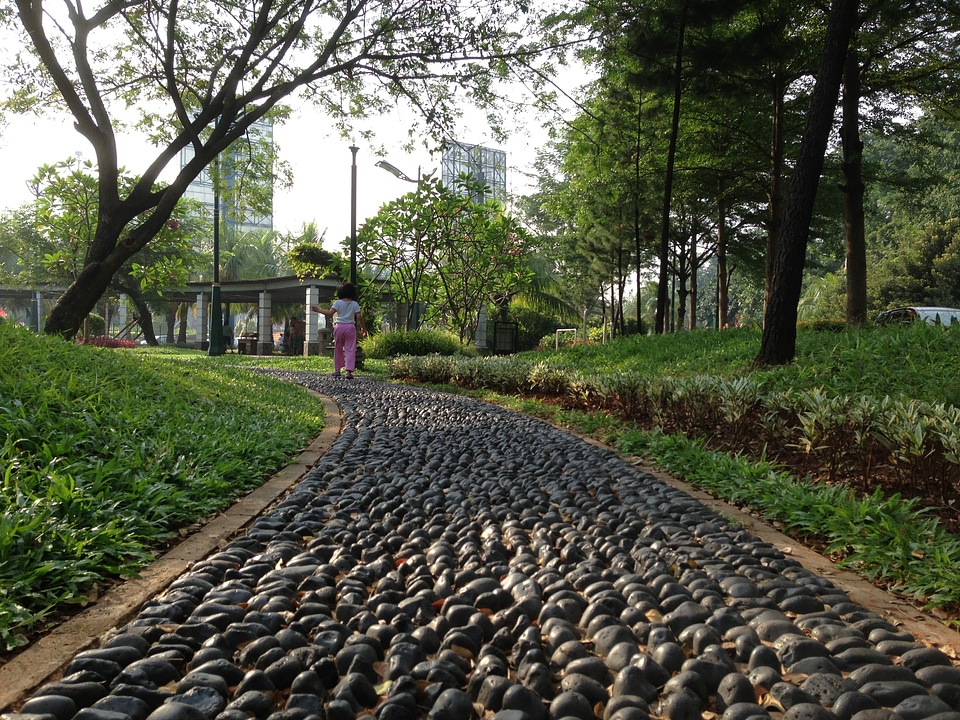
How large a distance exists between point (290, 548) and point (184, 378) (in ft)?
15.7

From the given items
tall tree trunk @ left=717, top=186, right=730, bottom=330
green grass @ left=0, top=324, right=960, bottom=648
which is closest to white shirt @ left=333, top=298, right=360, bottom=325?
green grass @ left=0, top=324, right=960, bottom=648

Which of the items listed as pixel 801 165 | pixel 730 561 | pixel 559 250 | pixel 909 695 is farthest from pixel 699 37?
pixel 559 250

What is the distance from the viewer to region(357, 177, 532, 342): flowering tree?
18328 millimetres

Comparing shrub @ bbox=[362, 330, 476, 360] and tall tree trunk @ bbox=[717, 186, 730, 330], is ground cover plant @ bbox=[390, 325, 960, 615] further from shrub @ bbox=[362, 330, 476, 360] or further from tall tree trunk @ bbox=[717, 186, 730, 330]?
tall tree trunk @ bbox=[717, 186, 730, 330]

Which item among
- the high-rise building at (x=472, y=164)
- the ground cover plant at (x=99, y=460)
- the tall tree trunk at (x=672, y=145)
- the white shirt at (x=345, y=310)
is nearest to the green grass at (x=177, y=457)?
the ground cover plant at (x=99, y=460)

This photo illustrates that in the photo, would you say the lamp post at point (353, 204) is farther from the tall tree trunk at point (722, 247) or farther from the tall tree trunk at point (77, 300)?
the tall tree trunk at point (722, 247)

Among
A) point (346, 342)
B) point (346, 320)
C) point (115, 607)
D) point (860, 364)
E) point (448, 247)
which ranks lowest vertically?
point (115, 607)

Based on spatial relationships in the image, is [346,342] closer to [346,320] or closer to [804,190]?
[346,320]

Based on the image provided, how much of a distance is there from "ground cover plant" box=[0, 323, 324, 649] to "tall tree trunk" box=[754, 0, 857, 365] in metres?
5.51

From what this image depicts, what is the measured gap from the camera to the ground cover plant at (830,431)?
2.97 metres

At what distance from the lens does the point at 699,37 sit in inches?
501

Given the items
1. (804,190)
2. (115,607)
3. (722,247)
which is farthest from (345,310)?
(722,247)

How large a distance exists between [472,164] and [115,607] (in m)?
13.5

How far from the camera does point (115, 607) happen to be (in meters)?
2.19
